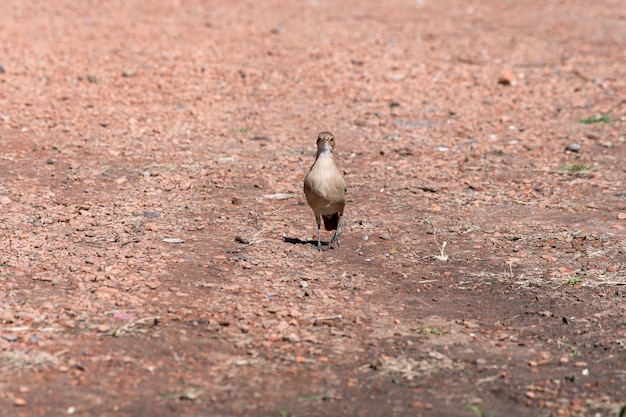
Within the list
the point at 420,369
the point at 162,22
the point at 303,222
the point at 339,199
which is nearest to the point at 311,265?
the point at 339,199

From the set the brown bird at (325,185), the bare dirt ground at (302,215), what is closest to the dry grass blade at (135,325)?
the bare dirt ground at (302,215)

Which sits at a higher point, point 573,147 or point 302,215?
point 573,147

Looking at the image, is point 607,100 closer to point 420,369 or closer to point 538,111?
point 538,111

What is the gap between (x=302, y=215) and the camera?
8555 mm

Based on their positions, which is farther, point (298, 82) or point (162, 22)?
point (162, 22)

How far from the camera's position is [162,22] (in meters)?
15.0

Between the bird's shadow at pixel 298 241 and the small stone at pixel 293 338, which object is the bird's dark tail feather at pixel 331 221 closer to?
the bird's shadow at pixel 298 241

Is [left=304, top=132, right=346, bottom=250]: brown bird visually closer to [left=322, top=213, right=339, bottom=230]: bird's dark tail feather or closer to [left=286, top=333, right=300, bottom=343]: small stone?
[left=322, top=213, right=339, bottom=230]: bird's dark tail feather

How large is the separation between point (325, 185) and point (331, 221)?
0.52 m

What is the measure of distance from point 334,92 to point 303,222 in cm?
417

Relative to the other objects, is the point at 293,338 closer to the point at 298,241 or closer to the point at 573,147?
the point at 298,241

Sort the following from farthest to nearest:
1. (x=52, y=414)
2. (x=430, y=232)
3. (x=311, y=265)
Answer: (x=430, y=232) → (x=311, y=265) → (x=52, y=414)

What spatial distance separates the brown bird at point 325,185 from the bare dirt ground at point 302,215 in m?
0.35

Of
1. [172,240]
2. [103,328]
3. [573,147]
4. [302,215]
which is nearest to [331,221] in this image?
[302,215]
